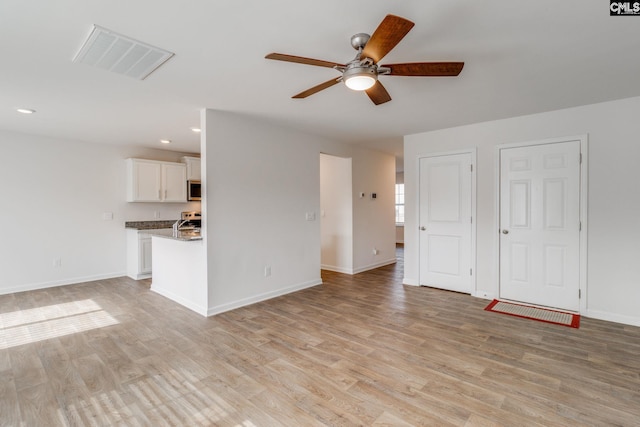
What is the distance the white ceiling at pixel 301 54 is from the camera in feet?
5.83

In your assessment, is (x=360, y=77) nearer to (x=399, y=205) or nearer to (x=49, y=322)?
(x=49, y=322)

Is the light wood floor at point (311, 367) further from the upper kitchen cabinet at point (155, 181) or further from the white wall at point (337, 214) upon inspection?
the upper kitchen cabinet at point (155, 181)

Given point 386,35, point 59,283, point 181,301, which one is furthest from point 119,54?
point 59,283

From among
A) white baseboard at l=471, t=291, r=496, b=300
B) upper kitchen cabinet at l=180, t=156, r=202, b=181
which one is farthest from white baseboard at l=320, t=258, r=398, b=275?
upper kitchen cabinet at l=180, t=156, r=202, b=181

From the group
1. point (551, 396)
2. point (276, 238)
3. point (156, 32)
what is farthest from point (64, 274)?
point (551, 396)

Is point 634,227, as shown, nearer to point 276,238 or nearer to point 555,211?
point 555,211

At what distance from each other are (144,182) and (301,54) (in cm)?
458

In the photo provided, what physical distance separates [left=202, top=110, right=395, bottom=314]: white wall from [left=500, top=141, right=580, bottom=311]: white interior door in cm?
272

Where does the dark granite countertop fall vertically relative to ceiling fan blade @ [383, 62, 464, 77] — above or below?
below

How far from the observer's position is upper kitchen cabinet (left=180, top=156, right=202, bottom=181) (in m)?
6.16

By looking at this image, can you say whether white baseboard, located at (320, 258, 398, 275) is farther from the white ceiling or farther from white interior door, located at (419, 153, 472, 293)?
the white ceiling

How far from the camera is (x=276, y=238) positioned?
175 inches

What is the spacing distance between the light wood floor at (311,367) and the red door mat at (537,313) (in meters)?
0.14

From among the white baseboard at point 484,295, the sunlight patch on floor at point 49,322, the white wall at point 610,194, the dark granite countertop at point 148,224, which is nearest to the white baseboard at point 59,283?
the dark granite countertop at point 148,224
